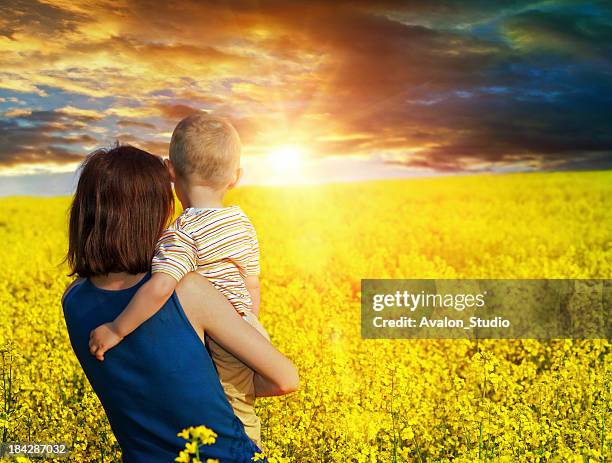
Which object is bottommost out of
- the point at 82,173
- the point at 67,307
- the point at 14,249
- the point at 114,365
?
the point at 114,365

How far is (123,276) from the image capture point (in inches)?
87.7

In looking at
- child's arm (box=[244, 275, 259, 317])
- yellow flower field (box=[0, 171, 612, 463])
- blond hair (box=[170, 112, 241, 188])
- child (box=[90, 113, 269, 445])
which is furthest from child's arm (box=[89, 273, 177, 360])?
yellow flower field (box=[0, 171, 612, 463])

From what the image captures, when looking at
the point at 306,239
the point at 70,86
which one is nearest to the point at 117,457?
the point at 70,86

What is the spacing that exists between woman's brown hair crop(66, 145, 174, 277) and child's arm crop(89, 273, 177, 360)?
4.8 inches

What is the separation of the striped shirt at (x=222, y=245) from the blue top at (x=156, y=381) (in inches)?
10.1

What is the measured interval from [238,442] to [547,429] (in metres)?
1.94

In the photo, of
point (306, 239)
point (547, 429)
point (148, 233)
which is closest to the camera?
point (148, 233)

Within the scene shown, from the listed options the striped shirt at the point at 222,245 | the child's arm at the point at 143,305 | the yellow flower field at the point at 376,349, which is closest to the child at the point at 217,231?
the striped shirt at the point at 222,245

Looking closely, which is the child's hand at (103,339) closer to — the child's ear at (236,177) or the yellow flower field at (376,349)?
the child's ear at (236,177)

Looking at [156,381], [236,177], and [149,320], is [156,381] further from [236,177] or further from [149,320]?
[236,177]

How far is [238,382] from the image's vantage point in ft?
7.80

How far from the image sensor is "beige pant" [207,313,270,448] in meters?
2.31

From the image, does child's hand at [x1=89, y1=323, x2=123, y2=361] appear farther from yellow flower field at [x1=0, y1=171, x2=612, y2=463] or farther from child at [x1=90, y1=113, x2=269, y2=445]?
yellow flower field at [x1=0, y1=171, x2=612, y2=463]

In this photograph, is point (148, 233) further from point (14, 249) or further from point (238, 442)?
point (14, 249)
